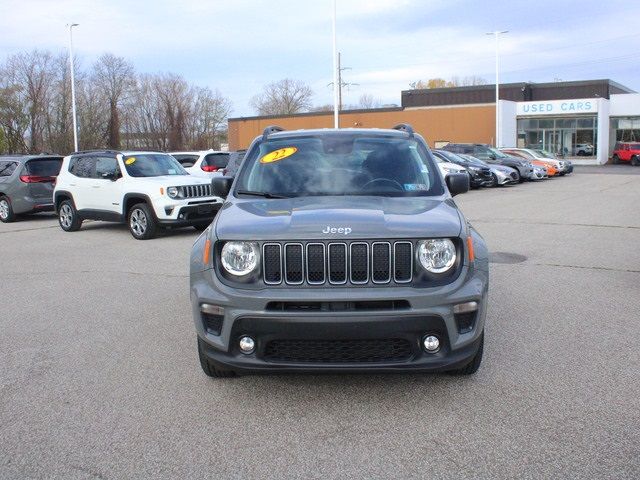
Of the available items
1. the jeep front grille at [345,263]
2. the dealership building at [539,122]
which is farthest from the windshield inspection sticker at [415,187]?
the dealership building at [539,122]

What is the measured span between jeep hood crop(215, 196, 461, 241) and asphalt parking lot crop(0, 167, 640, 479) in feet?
3.75

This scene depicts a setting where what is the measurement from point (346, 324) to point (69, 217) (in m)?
11.9

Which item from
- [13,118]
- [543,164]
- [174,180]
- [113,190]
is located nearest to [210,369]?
[174,180]

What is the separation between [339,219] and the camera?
167 inches

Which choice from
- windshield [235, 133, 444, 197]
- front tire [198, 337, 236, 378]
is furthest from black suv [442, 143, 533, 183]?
front tire [198, 337, 236, 378]

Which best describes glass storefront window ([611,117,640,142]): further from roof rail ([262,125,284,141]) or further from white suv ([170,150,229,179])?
roof rail ([262,125,284,141])

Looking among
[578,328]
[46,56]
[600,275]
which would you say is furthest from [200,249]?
[46,56]

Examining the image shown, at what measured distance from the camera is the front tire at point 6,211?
16625 millimetres

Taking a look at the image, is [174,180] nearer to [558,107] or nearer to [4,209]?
[4,209]

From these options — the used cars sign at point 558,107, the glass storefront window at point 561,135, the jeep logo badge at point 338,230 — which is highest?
the used cars sign at point 558,107

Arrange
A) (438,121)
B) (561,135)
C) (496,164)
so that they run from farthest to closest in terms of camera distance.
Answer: (438,121), (561,135), (496,164)

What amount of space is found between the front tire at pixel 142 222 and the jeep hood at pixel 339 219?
800 centimetres

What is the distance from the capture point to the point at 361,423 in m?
4.06

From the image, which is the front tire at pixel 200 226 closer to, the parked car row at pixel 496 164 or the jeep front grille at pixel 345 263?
the jeep front grille at pixel 345 263
